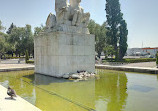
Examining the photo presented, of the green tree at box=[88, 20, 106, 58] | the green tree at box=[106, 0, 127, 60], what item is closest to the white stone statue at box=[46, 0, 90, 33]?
the green tree at box=[106, 0, 127, 60]

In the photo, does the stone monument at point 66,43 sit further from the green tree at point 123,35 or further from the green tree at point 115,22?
the green tree at point 123,35

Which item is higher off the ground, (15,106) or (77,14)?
(77,14)

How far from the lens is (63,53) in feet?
31.5

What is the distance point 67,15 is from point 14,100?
24.0ft

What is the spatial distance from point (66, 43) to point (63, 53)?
2.41 ft

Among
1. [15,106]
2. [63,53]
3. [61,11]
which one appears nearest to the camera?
[15,106]

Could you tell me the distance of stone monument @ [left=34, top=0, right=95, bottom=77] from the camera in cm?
960

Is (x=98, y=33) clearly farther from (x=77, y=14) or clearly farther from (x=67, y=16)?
(x=67, y=16)

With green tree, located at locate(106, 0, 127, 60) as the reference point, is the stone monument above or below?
below

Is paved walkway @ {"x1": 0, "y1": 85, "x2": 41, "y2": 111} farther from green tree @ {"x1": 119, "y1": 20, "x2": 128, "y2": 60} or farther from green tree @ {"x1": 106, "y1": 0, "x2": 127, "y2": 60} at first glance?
green tree @ {"x1": 119, "y1": 20, "x2": 128, "y2": 60}

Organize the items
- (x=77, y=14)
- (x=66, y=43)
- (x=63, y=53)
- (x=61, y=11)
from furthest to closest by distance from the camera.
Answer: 1. (x=77, y=14)
2. (x=61, y=11)
3. (x=66, y=43)
4. (x=63, y=53)

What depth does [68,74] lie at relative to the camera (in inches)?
377

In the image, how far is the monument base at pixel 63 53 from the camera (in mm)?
9531

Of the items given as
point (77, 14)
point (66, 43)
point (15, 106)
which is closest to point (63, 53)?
point (66, 43)
